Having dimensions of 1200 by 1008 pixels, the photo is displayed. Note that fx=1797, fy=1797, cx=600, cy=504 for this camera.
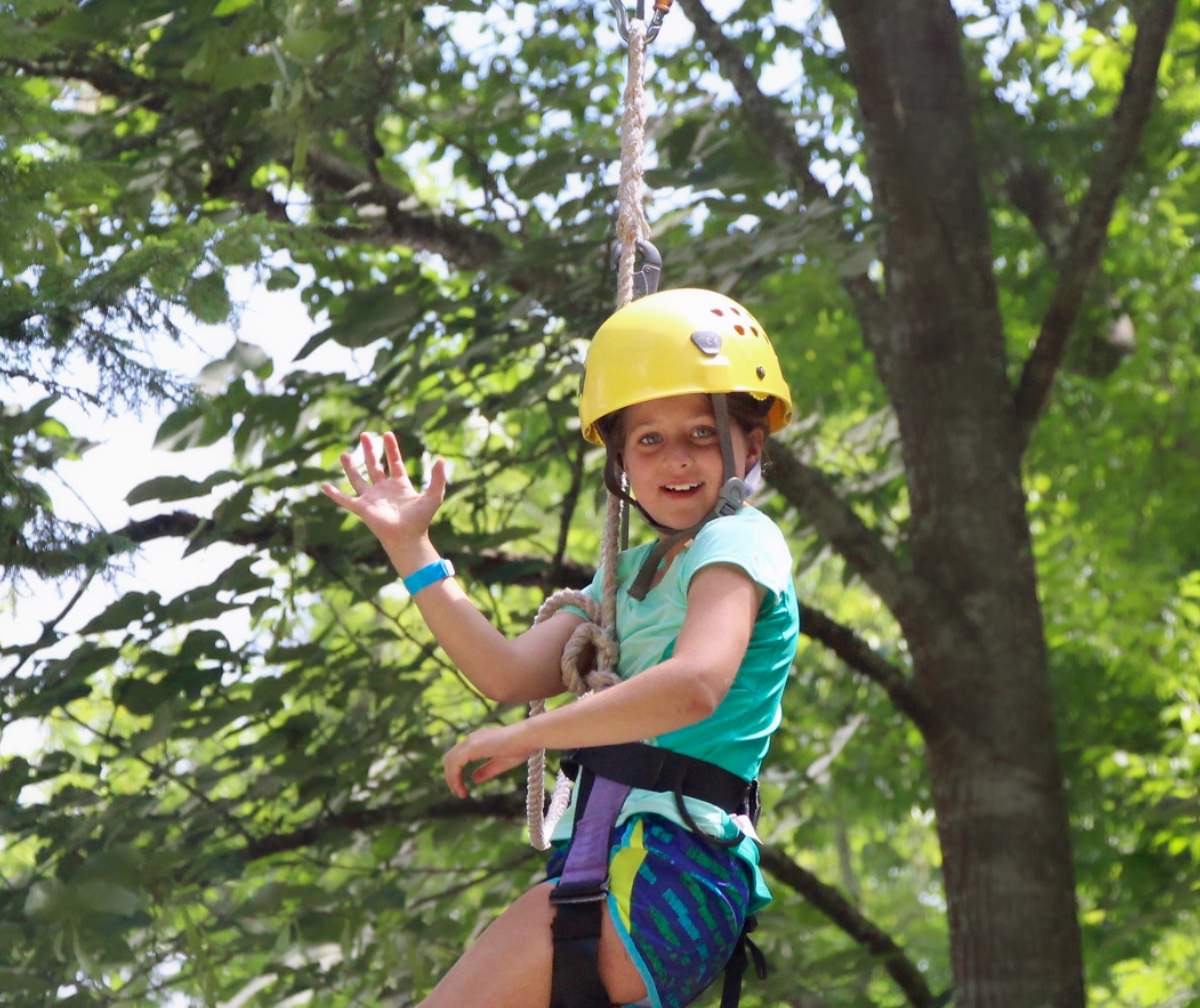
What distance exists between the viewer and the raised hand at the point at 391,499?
2.49 m

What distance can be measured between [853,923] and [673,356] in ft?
12.6

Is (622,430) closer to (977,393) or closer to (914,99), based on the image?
(977,393)

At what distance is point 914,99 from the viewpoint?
6234 mm

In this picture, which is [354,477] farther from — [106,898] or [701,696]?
[106,898]

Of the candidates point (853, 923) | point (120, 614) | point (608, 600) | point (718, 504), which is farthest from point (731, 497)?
point (853, 923)

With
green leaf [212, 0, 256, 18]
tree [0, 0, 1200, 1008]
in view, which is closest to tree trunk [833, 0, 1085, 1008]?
tree [0, 0, 1200, 1008]

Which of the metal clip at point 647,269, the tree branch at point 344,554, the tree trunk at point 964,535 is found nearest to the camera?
the metal clip at point 647,269

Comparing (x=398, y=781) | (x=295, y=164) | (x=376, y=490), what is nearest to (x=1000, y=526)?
(x=398, y=781)

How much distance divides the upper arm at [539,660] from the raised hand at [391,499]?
0.77ft

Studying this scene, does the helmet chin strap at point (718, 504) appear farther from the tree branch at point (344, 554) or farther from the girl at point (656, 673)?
the tree branch at point (344, 554)

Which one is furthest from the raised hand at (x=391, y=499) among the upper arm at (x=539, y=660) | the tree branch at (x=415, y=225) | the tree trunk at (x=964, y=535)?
the tree trunk at (x=964, y=535)

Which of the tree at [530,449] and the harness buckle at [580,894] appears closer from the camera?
the harness buckle at [580,894]

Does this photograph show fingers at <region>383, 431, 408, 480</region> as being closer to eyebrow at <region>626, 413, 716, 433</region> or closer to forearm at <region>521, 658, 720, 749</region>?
eyebrow at <region>626, 413, 716, 433</region>

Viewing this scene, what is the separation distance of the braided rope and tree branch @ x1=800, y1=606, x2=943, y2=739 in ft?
9.99
